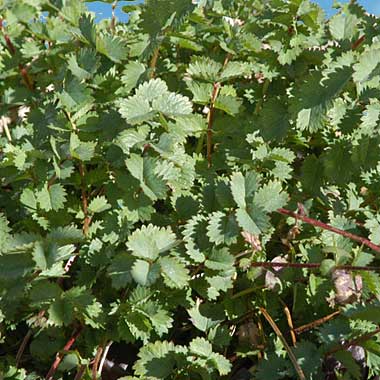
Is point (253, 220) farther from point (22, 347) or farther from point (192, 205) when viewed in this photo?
point (22, 347)

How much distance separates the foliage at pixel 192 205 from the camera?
1.47m

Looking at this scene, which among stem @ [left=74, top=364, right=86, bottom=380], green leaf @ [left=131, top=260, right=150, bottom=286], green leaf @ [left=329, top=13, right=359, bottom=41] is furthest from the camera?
green leaf @ [left=329, top=13, right=359, bottom=41]

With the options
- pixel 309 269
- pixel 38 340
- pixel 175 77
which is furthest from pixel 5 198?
pixel 309 269

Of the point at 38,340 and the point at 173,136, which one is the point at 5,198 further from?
the point at 173,136

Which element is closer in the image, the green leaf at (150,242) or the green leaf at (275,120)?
the green leaf at (150,242)

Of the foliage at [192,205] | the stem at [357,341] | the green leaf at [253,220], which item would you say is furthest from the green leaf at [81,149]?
the stem at [357,341]

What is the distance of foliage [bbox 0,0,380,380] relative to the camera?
57.7 inches

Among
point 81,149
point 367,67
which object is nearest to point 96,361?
point 81,149

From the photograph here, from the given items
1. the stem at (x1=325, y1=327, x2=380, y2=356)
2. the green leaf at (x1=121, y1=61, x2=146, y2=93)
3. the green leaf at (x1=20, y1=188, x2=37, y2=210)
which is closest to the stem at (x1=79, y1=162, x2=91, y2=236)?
the green leaf at (x1=20, y1=188, x2=37, y2=210)

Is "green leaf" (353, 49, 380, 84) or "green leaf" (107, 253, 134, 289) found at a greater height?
"green leaf" (353, 49, 380, 84)

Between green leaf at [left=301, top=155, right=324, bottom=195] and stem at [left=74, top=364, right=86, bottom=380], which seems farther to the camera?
green leaf at [left=301, top=155, right=324, bottom=195]

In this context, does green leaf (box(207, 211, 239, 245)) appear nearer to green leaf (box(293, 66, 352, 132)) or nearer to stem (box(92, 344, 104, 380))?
green leaf (box(293, 66, 352, 132))

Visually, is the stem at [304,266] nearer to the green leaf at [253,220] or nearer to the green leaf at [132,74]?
the green leaf at [253,220]

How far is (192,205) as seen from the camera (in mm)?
1575
